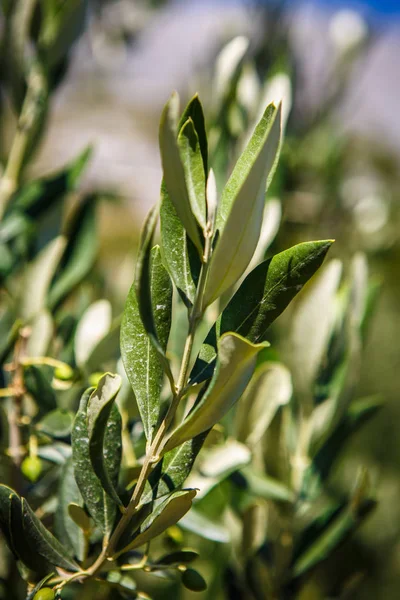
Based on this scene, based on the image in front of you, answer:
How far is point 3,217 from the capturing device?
2.34 feet

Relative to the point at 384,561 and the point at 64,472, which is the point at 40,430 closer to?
the point at 64,472

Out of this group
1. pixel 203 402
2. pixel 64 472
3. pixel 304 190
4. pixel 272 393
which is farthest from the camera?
pixel 304 190

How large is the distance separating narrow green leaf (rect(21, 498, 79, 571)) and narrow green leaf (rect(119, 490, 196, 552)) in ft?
0.20

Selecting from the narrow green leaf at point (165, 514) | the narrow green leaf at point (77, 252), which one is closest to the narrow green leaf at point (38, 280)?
the narrow green leaf at point (77, 252)

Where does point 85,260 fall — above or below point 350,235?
below

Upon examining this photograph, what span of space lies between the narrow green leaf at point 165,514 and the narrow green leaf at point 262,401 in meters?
0.25

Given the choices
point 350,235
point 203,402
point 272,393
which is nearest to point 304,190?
point 350,235

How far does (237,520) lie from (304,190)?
1.06 m

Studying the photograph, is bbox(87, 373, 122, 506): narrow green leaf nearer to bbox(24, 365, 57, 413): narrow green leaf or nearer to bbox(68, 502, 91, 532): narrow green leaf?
bbox(68, 502, 91, 532): narrow green leaf

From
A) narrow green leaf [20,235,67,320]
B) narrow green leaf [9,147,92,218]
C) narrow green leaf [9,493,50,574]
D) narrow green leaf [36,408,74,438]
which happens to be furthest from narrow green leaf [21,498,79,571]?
narrow green leaf [9,147,92,218]

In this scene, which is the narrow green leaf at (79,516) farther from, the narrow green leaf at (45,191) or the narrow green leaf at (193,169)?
the narrow green leaf at (45,191)

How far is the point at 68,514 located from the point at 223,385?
211 mm

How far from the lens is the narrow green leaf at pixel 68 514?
0.46m

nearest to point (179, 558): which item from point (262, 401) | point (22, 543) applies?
point (22, 543)
